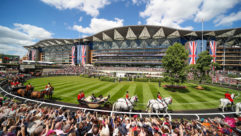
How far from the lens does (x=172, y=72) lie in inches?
746

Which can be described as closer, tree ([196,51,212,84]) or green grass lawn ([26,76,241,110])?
green grass lawn ([26,76,241,110])

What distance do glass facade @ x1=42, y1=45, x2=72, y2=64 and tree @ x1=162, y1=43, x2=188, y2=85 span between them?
3833 inches

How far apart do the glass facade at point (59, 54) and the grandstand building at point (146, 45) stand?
1260 centimetres

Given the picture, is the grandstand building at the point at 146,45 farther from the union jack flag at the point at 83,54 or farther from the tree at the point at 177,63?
the tree at the point at 177,63

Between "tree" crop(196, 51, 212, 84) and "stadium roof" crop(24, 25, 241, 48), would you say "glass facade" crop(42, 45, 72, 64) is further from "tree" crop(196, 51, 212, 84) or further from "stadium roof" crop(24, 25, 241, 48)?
"tree" crop(196, 51, 212, 84)

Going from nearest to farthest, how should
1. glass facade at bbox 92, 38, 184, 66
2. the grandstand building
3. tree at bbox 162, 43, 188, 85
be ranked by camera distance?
1. tree at bbox 162, 43, 188, 85
2. the grandstand building
3. glass facade at bbox 92, 38, 184, 66

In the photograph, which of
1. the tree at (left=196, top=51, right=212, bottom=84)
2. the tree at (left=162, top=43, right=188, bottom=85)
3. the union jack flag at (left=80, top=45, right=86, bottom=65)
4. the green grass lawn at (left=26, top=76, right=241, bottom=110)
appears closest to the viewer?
the green grass lawn at (left=26, top=76, right=241, bottom=110)

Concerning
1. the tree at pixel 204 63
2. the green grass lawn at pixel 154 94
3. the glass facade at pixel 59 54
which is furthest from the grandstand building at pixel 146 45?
the green grass lawn at pixel 154 94

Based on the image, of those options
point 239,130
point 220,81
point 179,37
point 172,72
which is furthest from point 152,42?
point 239,130

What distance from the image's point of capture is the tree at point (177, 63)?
17902 millimetres

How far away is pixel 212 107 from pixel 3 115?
18638mm

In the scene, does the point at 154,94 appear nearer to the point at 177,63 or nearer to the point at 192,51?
the point at 177,63

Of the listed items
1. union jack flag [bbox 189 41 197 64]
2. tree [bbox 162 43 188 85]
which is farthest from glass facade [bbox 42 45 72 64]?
union jack flag [bbox 189 41 197 64]

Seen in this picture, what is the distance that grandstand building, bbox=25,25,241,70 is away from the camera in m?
55.7
